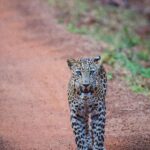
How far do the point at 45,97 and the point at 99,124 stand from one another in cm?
379

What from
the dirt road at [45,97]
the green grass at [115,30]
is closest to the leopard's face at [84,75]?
the dirt road at [45,97]

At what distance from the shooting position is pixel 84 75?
8.89 metres

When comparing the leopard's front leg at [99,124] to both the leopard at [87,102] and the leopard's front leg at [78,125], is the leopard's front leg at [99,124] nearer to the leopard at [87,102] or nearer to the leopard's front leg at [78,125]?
the leopard at [87,102]

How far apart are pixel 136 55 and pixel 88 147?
852 centimetres

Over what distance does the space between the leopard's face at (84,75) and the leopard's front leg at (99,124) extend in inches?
14.2

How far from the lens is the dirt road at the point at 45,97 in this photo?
34.5 feet

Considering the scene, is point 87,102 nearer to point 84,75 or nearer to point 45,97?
point 84,75

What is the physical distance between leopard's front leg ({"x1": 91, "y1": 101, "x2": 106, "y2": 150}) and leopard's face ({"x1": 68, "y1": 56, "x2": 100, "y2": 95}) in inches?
14.2

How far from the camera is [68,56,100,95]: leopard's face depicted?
890 cm

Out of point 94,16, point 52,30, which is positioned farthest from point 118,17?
point 52,30

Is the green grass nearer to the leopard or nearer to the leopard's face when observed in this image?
the leopard

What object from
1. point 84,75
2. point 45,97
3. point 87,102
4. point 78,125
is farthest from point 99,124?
point 45,97

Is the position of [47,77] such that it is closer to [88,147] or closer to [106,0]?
[88,147]

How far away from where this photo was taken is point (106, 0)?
23812 millimetres
